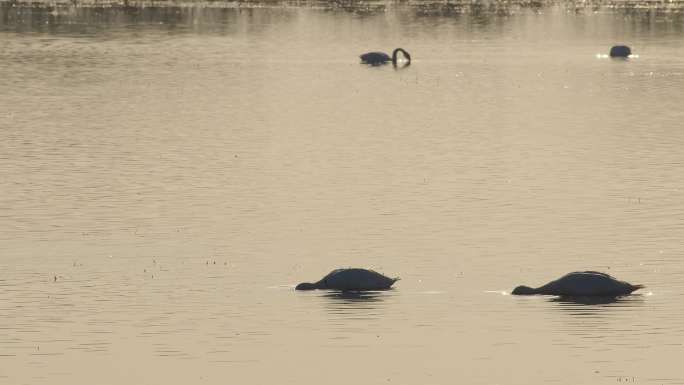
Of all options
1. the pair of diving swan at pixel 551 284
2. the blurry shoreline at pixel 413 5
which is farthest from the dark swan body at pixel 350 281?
the blurry shoreline at pixel 413 5

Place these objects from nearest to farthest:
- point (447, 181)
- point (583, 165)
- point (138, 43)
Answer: point (447, 181) < point (583, 165) < point (138, 43)

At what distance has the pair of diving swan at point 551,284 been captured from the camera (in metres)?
31.1

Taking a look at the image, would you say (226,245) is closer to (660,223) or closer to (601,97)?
(660,223)

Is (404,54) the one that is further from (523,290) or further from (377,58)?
(523,290)

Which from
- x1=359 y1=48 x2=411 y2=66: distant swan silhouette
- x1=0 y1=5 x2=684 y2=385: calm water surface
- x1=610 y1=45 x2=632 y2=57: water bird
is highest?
x1=0 y1=5 x2=684 y2=385: calm water surface

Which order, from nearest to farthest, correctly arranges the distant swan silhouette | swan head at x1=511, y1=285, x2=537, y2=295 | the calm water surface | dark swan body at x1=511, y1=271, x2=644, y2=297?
the calm water surface, dark swan body at x1=511, y1=271, x2=644, y2=297, swan head at x1=511, y1=285, x2=537, y2=295, the distant swan silhouette

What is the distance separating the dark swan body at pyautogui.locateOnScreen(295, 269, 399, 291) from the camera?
31594mm

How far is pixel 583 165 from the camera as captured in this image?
54.1 m

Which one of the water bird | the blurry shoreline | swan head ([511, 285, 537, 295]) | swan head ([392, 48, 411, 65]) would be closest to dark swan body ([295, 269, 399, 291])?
swan head ([511, 285, 537, 295])

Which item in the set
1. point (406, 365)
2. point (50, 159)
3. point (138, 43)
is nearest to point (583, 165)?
point (50, 159)

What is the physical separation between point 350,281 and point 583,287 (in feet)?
13.0

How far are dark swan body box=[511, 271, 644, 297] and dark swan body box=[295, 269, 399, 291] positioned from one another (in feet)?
7.78

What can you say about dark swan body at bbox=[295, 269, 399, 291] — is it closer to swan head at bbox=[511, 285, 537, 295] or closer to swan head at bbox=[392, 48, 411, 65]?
swan head at bbox=[511, 285, 537, 295]

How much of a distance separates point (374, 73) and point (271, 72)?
555 cm
